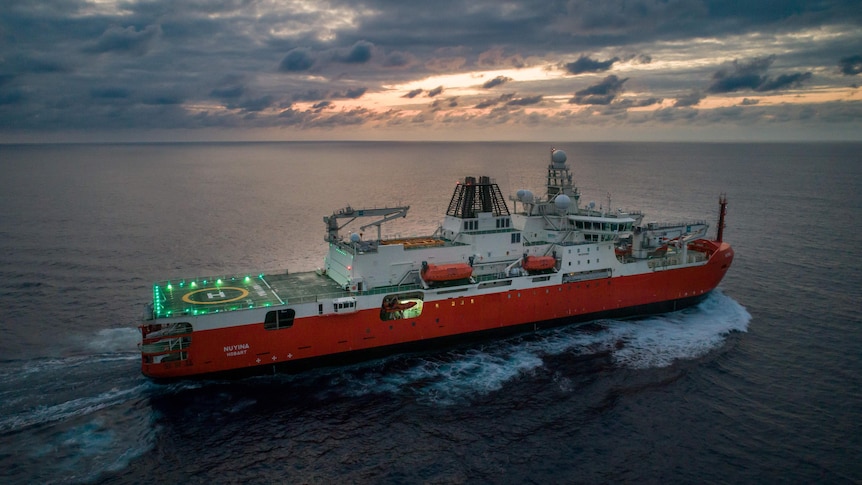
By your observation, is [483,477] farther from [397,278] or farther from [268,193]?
[268,193]

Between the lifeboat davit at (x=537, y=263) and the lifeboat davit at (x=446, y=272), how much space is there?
4.20 metres

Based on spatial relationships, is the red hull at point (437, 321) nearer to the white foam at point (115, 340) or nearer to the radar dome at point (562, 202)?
the white foam at point (115, 340)

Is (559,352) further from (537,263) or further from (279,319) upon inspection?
(279,319)

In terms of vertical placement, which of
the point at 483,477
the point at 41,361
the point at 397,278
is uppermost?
the point at 397,278

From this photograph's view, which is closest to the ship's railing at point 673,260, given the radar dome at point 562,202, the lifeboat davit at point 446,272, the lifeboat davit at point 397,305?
the radar dome at point 562,202

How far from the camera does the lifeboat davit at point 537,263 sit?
32531mm

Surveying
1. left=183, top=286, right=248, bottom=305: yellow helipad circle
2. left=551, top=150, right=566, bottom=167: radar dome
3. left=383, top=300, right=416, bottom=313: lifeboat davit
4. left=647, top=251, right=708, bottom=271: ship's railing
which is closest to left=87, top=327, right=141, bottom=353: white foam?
left=183, top=286, right=248, bottom=305: yellow helipad circle

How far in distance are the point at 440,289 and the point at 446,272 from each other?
42.7 inches

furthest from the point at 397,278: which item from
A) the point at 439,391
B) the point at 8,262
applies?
the point at 8,262

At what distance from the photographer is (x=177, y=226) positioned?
63094mm

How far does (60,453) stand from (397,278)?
17.8 metres

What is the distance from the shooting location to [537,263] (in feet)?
107

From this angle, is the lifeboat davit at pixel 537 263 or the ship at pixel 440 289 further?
the lifeboat davit at pixel 537 263

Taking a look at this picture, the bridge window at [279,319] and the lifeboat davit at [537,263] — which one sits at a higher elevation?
the lifeboat davit at [537,263]
